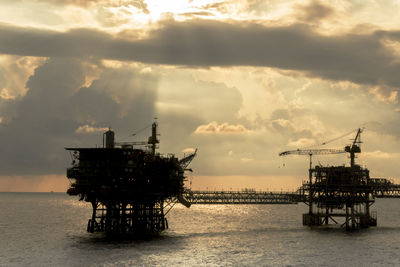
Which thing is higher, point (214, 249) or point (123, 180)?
point (123, 180)

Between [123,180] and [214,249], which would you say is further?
[123,180]

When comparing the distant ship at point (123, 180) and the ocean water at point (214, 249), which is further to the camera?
the distant ship at point (123, 180)

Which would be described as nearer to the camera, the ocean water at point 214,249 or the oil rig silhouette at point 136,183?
the ocean water at point 214,249

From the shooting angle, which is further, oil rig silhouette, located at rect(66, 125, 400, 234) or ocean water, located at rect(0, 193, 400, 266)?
oil rig silhouette, located at rect(66, 125, 400, 234)

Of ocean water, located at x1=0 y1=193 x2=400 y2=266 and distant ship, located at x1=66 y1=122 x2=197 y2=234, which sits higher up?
distant ship, located at x1=66 y1=122 x2=197 y2=234

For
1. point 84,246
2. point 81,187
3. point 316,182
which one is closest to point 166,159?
point 81,187

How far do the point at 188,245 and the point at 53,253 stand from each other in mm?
21029

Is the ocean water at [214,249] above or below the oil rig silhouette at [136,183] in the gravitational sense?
below

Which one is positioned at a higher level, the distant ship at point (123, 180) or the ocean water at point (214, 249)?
the distant ship at point (123, 180)

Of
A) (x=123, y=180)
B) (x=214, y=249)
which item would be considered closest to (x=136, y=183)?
(x=123, y=180)

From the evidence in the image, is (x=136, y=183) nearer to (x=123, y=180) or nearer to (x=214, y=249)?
(x=123, y=180)

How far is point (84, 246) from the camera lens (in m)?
91.6

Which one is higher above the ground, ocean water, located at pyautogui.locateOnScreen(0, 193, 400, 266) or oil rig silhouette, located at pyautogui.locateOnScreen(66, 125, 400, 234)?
oil rig silhouette, located at pyautogui.locateOnScreen(66, 125, 400, 234)

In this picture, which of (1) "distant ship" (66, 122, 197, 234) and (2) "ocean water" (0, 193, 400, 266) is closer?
(2) "ocean water" (0, 193, 400, 266)
